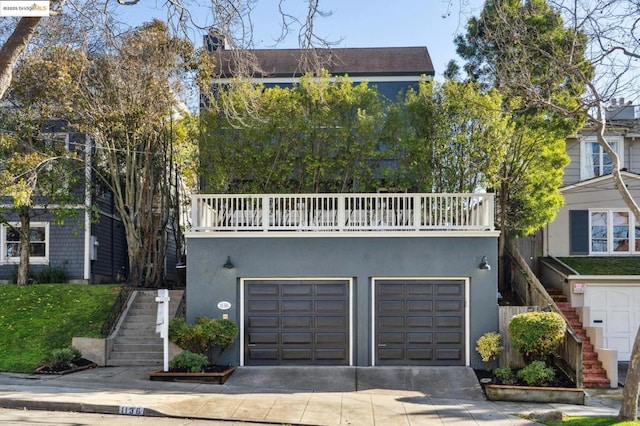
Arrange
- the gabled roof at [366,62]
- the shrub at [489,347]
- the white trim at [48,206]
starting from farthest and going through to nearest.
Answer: the gabled roof at [366,62], the white trim at [48,206], the shrub at [489,347]

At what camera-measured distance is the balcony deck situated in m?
14.4

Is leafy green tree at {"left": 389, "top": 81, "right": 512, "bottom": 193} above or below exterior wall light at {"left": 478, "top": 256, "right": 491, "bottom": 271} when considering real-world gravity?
above

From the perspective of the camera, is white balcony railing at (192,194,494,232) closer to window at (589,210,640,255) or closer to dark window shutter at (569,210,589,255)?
dark window shutter at (569,210,589,255)

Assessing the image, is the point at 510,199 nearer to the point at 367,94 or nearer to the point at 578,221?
the point at 578,221

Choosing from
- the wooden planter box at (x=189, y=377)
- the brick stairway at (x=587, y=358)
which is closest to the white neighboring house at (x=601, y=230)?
the brick stairway at (x=587, y=358)

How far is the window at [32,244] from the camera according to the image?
→ 20.4 metres

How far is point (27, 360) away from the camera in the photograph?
45.1 ft

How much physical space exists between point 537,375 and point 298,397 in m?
4.90

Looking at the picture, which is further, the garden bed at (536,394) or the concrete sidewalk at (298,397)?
the garden bed at (536,394)

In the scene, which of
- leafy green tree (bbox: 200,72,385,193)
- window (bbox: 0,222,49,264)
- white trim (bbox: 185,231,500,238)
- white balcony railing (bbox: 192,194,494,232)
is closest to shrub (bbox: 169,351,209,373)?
white trim (bbox: 185,231,500,238)

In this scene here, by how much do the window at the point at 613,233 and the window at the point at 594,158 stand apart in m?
1.45

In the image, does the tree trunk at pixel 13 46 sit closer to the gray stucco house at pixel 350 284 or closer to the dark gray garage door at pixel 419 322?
the gray stucco house at pixel 350 284

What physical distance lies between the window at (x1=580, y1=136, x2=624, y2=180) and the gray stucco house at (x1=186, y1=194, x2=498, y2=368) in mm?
7233

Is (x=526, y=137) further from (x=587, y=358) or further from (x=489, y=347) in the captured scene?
(x=489, y=347)
